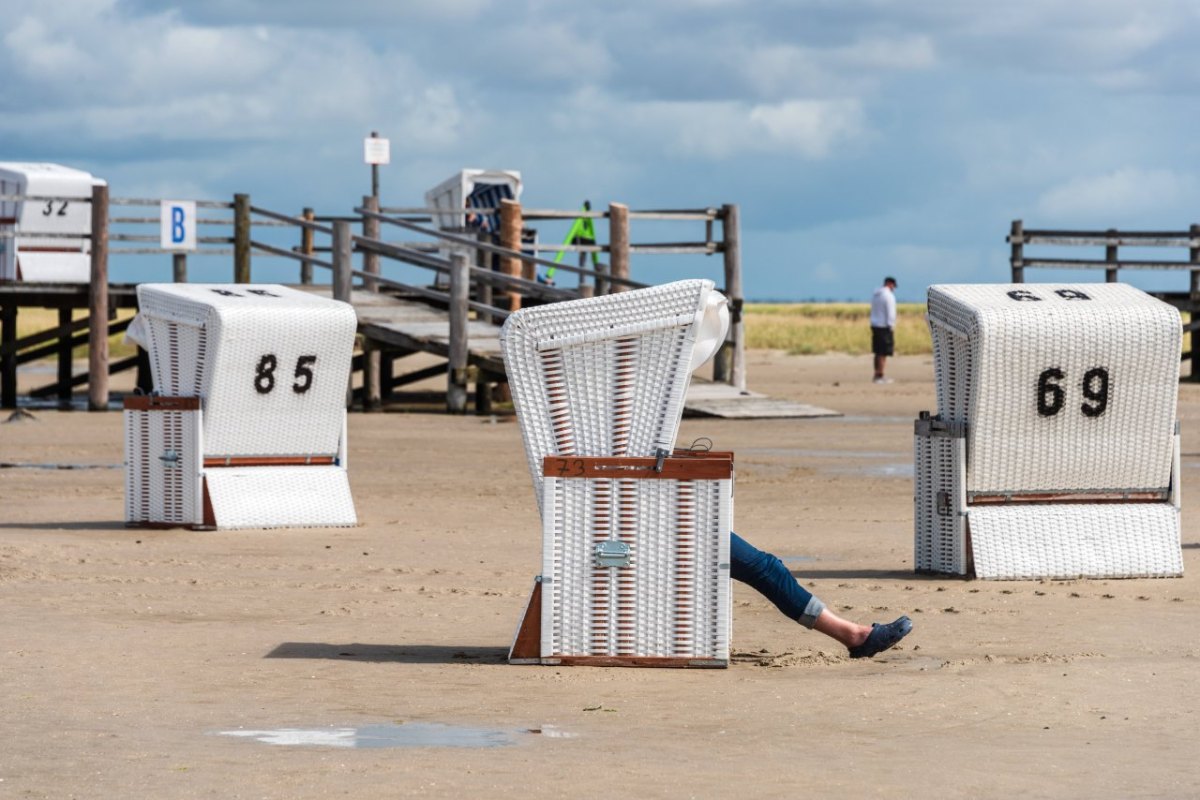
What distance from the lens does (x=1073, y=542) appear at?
430 inches

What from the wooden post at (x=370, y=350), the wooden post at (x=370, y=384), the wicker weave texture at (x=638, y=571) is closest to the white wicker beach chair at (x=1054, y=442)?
the wicker weave texture at (x=638, y=571)

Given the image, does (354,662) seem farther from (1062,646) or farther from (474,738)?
(1062,646)

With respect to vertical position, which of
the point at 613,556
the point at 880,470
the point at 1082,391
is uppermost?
the point at 1082,391

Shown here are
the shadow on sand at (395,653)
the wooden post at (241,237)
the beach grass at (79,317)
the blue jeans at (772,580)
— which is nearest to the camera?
the blue jeans at (772,580)

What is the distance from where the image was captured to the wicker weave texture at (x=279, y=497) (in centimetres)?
1337

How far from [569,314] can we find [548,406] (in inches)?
14.6

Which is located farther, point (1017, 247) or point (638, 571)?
point (1017, 247)

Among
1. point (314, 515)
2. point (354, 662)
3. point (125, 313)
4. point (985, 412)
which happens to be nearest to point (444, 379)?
point (125, 313)

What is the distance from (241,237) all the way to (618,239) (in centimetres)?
496

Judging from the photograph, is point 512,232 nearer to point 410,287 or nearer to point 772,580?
point 410,287

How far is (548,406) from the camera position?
26.6ft

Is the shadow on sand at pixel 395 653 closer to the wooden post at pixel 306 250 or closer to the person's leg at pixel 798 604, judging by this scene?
the person's leg at pixel 798 604

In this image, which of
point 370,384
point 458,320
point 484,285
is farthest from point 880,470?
point 484,285

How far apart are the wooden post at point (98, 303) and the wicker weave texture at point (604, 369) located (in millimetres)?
18733
